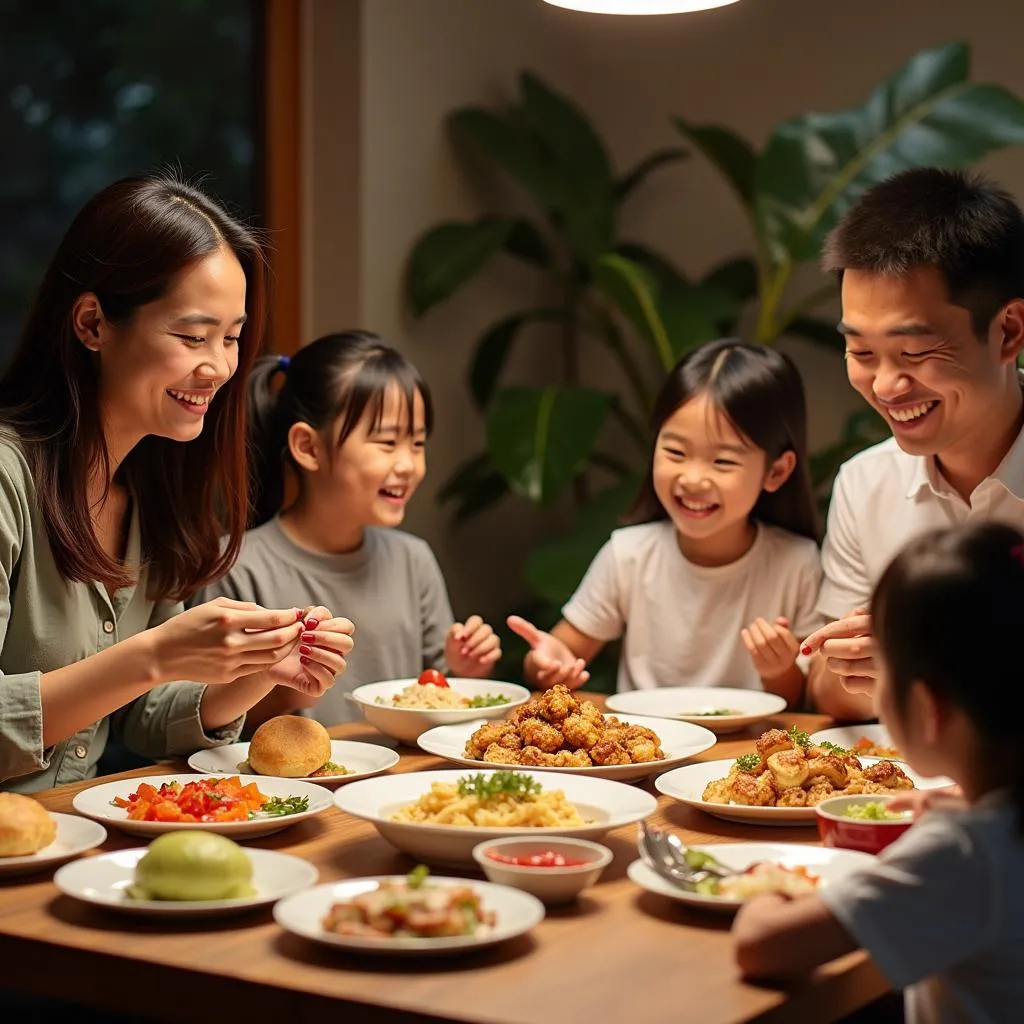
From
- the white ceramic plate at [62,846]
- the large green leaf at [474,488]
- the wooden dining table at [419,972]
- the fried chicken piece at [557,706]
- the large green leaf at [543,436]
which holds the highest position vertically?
the large green leaf at [543,436]

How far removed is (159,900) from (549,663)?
131 cm

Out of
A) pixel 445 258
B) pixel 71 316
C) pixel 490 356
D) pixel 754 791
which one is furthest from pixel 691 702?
pixel 490 356

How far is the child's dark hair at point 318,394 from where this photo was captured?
9.41 ft

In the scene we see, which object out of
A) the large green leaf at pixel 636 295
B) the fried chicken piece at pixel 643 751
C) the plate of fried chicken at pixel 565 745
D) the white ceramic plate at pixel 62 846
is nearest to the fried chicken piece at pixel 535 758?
the plate of fried chicken at pixel 565 745

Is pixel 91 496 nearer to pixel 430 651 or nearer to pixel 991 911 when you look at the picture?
pixel 430 651

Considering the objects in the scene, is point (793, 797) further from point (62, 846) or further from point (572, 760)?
point (62, 846)

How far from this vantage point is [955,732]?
1351mm

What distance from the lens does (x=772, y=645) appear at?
103 inches

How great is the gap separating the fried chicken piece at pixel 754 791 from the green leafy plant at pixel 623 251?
6.45ft

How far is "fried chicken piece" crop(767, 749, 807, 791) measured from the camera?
183cm

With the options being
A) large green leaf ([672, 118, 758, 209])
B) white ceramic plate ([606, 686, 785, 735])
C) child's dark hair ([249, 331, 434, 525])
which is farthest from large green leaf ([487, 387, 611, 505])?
white ceramic plate ([606, 686, 785, 735])

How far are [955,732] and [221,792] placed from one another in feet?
2.99

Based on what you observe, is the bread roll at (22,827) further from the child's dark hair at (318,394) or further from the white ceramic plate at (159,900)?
the child's dark hair at (318,394)

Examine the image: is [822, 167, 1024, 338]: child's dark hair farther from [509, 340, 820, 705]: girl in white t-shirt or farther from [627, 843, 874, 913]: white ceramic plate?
[627, 843, 874, 913]: white ceramic plate
